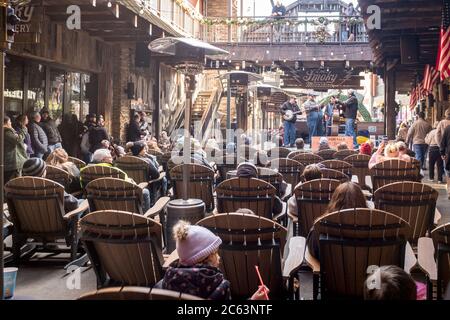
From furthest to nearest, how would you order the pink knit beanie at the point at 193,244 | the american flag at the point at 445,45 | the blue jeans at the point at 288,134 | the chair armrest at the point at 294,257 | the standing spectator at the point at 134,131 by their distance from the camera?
the blue jeans at the point at 288,134 → the standing spectator at the point at 134,131 → the american flag at the point at 445,45 → the chair armrest at the point at 294,257 → the pink knit beanie at the point at 193,244

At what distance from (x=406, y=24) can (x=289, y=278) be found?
7964 millimetres

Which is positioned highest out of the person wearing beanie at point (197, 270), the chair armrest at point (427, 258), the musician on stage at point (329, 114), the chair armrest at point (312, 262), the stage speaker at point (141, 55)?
the stage speaker at point (141, 55)

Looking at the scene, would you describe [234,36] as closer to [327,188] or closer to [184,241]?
[327,188]

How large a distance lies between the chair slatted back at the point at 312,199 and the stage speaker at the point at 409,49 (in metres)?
7.16

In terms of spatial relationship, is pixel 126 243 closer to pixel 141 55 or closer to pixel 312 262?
pixel 312 262

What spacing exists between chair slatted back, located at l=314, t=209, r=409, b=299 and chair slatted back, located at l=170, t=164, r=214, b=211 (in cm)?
374

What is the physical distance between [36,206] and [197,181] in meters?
2.33

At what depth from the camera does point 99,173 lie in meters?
6.54

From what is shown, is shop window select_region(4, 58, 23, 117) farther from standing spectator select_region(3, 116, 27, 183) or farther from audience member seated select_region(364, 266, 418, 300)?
audience member seated select_region(364, 266, 418, 300)

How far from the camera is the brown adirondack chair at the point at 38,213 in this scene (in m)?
5.38

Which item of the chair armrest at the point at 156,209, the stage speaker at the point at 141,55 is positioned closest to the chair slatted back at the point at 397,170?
the chair armrest at the point at 156,209

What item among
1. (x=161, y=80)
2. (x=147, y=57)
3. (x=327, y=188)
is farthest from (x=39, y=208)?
(x=161, y=80)

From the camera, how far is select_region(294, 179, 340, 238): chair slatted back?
17.1ft

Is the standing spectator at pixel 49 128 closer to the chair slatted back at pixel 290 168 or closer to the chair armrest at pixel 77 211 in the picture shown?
the chair slatted back at pixel 290 168
